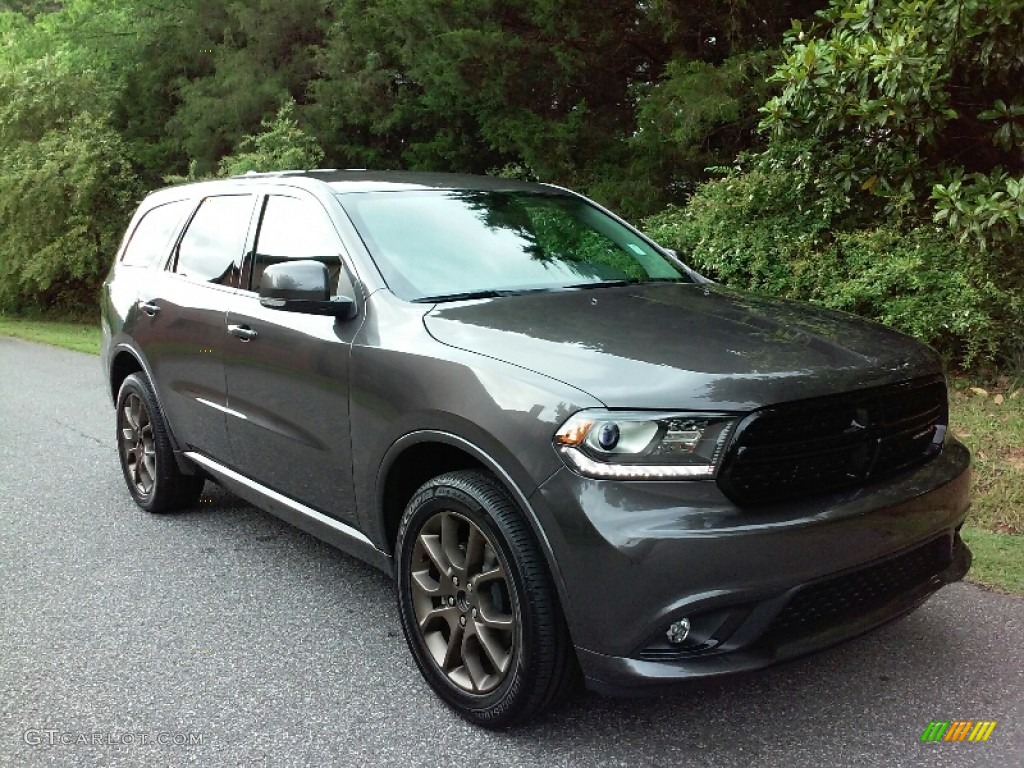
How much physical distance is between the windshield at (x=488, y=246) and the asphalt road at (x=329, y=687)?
1.47m

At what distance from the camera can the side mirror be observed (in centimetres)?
352

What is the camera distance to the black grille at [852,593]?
276 cm

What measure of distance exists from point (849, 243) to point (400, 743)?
243 inches

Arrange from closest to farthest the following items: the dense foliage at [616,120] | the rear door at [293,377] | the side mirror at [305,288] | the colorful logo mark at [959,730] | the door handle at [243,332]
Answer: the colorful logo mark at [959,730]
the side mirror at [305,288]
the rear door at [293,377]
the door handle at [243,332]
the dense foliage at [616,120]

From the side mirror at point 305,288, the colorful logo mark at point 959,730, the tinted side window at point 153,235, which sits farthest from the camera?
the tinted side window at point 153,235

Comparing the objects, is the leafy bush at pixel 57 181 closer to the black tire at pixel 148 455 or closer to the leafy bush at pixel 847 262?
the leafy bush at pixel 847 262

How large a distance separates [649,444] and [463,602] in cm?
91

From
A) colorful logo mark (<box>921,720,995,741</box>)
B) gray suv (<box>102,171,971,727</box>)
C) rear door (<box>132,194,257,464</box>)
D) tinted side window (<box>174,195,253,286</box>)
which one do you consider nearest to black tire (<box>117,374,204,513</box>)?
rear door (<box>132,194,257,464</box>)

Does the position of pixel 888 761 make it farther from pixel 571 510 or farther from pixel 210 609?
pixel 210 609

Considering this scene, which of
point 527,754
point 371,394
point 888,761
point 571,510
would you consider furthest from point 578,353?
point 888,761

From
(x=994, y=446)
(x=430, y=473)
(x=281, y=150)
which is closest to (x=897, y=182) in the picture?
(x=994, y=446)

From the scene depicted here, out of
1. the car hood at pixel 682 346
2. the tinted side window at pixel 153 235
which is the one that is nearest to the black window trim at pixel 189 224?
the tinted side window at pixel 153 235

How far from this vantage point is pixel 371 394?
11.2 feet

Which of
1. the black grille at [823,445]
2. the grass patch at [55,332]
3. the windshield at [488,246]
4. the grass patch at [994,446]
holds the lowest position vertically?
the grass patch at [55,332]
